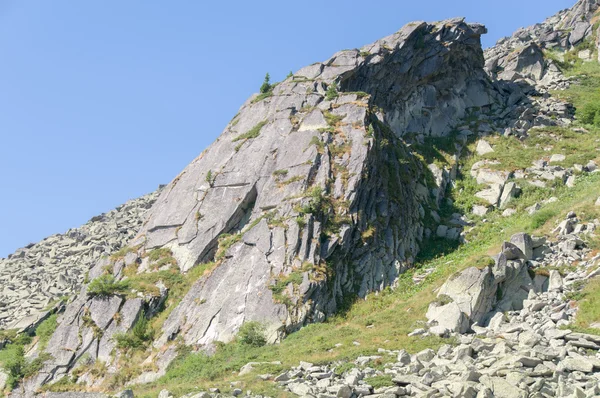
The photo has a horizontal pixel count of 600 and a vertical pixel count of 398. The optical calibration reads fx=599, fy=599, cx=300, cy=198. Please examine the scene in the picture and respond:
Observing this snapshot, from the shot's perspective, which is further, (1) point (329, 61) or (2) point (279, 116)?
(1) point (329, 61)

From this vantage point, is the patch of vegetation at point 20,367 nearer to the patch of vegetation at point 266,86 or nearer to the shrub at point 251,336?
the shrub at point 251,336

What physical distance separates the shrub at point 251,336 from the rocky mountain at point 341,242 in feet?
1.90

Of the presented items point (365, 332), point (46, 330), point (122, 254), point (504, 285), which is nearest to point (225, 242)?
point (122, 254)

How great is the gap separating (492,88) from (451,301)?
148 feet

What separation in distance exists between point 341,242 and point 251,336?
9165 mm

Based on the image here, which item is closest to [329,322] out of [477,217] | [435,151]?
[477,217]

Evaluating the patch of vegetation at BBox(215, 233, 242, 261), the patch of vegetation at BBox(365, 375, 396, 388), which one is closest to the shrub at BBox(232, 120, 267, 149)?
the patch of vegetation at BBox(215, 233, 242, 261)

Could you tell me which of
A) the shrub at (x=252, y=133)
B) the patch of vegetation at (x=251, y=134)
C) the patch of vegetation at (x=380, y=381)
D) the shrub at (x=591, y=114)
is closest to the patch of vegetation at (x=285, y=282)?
the patch of vegetation at (x=380, y=381)

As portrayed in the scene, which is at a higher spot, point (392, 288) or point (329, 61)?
point (329, 61)

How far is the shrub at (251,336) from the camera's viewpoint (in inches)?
1244

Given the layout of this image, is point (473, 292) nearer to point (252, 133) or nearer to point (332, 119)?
point (332, 119)

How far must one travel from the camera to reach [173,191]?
50.0 m

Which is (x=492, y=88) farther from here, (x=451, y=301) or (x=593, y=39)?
(x=451, y=301)

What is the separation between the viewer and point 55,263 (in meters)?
65.2
